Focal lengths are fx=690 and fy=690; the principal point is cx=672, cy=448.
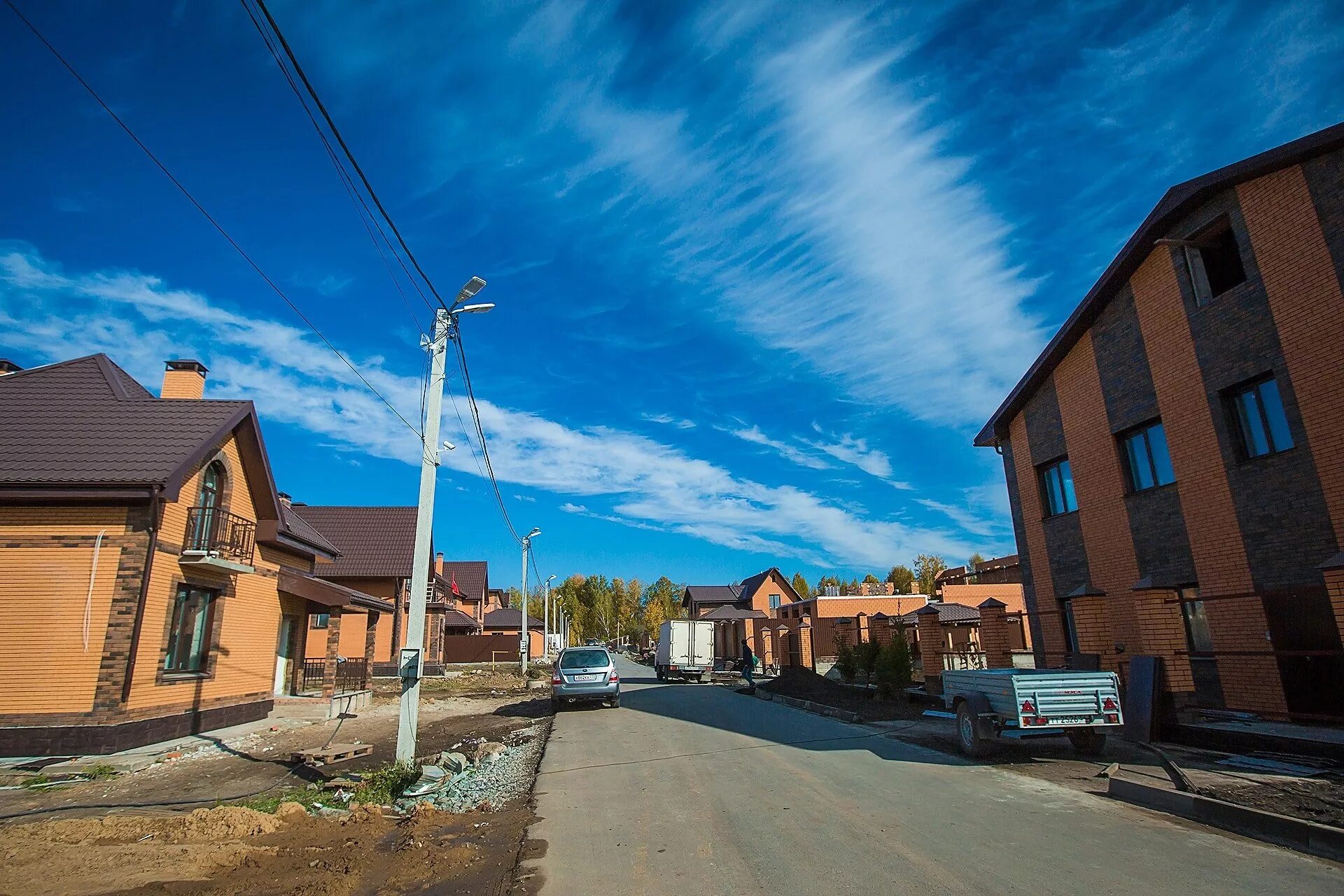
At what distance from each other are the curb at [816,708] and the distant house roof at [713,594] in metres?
52.1

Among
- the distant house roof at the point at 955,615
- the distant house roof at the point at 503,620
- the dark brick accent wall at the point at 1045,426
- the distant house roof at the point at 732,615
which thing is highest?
the dark brick accent wall at the point at 1045,426

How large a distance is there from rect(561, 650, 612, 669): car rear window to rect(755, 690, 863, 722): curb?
16.8 feet

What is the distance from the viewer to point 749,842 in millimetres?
6145

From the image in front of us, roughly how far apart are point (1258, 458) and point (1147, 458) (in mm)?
2868

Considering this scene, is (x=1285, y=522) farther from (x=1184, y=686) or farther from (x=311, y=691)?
(x=311, y=691)

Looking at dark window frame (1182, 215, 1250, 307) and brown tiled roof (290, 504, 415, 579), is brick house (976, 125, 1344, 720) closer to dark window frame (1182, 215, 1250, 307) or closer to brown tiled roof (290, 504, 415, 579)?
dark window frame (1182, 215, 1250, 307)

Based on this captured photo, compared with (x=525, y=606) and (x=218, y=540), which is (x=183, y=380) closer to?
(x=218, y=540)

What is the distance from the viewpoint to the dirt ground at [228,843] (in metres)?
5.34

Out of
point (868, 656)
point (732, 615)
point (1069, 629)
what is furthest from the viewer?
point (732, 615)

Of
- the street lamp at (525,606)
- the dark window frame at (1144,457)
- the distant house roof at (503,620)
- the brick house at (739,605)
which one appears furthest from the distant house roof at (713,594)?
the dark window frame at (1144,457)

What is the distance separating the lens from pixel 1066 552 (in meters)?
17.0

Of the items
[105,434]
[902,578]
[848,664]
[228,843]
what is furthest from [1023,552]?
[902,578]

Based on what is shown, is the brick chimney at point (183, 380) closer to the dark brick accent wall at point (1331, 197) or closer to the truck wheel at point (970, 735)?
the truck wheel at point (970, 735)

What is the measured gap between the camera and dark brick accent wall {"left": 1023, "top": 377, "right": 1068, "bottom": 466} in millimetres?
17656
